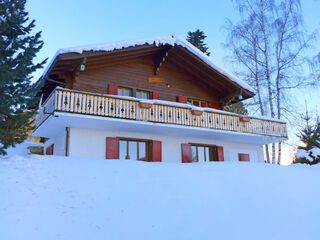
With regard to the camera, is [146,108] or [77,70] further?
[77,70]

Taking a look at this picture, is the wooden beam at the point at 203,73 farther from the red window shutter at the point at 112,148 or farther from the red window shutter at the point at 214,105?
the red window shutter at the point at 112,148

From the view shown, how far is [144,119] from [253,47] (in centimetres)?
1178

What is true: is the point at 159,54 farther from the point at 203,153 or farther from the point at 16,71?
the point at 16,71

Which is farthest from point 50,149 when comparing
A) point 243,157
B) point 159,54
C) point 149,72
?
point 243,157

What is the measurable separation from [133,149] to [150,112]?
2001 mm

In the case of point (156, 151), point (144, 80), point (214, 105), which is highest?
point (144, 80)

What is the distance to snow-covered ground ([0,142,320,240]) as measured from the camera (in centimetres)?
567

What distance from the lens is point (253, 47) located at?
20.6 metres

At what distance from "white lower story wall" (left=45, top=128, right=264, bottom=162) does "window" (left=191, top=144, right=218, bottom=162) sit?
33 cm

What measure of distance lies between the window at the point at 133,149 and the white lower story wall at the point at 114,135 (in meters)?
0.34

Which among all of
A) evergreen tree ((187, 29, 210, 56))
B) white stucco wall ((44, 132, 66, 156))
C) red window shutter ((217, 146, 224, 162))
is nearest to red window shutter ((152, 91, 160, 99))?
red window shutter ((217, 146, 224, 162))

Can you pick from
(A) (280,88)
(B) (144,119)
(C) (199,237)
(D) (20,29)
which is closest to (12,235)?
(C) (199,237)

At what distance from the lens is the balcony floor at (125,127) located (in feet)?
37.8

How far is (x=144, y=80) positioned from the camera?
601 inches
